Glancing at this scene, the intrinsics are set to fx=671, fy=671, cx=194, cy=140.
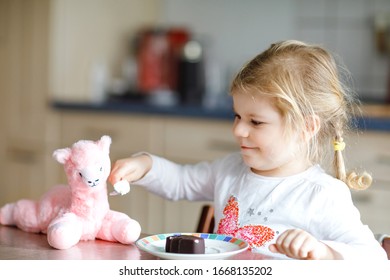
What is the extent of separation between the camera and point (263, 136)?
120cm

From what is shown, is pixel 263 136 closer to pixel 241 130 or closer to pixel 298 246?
pixel 241 130

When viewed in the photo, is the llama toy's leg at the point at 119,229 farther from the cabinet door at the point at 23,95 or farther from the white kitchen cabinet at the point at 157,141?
the cabinet door at the point at 23,95

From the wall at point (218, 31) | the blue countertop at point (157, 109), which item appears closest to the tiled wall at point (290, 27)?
the wall at point (218, 31)

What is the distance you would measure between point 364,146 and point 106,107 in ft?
3.72

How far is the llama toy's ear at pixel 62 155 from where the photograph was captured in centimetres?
107

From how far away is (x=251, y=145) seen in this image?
3.99ft

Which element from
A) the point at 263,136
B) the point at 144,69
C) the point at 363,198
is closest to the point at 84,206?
the point at 263,136

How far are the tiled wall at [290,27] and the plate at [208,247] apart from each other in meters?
2.20

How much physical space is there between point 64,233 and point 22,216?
20 cm

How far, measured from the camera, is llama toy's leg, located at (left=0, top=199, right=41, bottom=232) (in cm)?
118

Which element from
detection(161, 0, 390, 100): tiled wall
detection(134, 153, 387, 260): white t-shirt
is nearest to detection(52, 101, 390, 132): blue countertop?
detection(161, 0, 390, 100): tiled wall

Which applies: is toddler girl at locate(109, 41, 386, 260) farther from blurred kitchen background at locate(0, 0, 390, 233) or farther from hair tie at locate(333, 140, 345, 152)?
blurred kitchen background at locate(0, 0, 390, 233)
